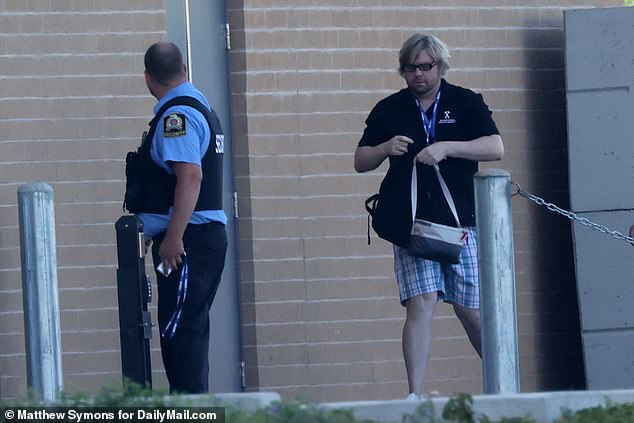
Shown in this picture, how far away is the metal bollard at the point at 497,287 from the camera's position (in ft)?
16.9

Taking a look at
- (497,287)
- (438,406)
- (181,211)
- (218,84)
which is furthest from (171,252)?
(438,406)

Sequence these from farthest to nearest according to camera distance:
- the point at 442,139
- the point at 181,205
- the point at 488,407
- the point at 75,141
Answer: the point at 75,141 < the point at 442,139 < the point at 181,205 < the point at 488,407

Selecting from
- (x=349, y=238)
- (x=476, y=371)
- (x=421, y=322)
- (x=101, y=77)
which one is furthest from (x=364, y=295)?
(x=101, y=77)

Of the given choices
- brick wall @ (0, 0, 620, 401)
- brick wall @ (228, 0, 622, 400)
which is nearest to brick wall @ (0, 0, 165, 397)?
brick wall @ (0, 0, 620, 401)

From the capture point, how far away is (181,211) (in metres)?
5.79

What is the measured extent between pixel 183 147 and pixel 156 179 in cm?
26

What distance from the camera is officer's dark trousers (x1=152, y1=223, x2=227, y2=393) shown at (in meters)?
5.92

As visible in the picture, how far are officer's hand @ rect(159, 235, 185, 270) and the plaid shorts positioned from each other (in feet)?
3.58

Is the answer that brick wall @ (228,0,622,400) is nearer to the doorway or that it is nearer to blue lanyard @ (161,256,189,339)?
the doorway

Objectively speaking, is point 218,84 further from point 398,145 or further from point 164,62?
point 398,145

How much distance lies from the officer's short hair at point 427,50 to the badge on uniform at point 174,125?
1136mm

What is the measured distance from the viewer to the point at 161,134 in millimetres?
5895

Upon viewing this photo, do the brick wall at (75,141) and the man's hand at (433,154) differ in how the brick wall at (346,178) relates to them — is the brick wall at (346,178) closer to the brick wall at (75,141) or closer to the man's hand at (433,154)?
the brick wall at (75,141)

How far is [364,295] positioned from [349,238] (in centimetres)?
34
